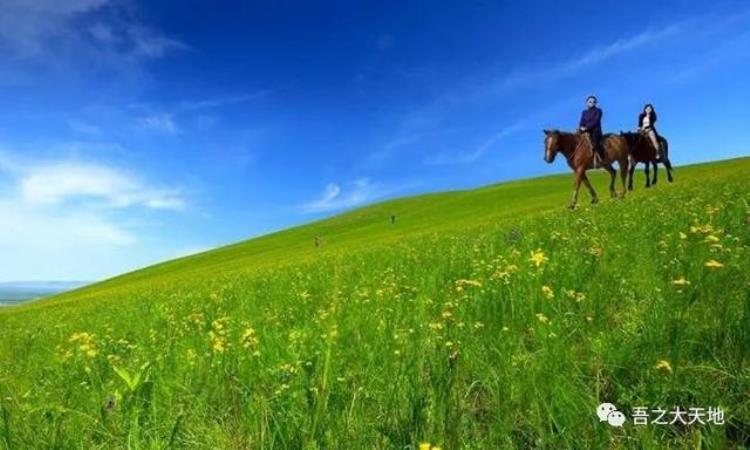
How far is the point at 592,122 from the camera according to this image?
95.2 feet

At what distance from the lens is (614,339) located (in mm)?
5020

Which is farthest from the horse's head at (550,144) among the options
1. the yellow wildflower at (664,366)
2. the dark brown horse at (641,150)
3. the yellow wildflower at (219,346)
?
the yellow wildflower at (664,366)

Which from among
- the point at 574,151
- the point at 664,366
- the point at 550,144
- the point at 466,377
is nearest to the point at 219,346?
the point at 466,377

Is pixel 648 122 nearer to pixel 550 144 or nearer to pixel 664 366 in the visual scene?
pixel 550 144

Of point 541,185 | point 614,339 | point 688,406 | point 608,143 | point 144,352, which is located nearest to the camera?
point 688,406

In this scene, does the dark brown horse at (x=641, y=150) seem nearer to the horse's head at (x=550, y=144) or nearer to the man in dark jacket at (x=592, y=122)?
the man in dark jacket at (x=592, y=122)

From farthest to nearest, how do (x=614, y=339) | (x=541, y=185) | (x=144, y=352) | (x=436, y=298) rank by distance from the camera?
(x=541, y=185), (x=436, y=298), (x=144, y=352), (x=614, y=339)

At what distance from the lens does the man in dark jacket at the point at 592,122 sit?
29016mm

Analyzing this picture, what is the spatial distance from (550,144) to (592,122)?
2418 millimetres

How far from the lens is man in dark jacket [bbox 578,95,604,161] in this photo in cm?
2902

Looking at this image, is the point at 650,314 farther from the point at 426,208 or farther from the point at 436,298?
the point at 426,208

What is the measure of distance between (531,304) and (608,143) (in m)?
27.6

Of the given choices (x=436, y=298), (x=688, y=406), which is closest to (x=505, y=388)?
(x=688, y=406)

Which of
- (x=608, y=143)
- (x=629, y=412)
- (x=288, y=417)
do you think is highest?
(x=608, y=143)
